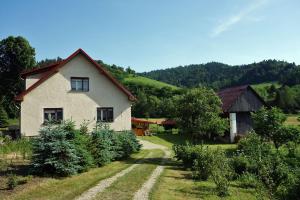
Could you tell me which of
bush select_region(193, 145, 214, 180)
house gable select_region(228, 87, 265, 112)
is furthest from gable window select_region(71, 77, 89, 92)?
house gable select_region(228, 87, 265, 112)

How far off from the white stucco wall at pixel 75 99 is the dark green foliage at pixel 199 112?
7.40 m

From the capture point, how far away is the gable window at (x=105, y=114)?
33.0 meters

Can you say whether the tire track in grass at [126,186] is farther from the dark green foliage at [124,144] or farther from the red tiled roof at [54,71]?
the red tiled roof at [54,71]

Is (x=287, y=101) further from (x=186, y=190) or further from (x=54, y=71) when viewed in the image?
(x=186, y=190)

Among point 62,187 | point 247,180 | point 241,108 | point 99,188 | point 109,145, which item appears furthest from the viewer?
point 241,108

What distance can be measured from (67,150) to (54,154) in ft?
2.13

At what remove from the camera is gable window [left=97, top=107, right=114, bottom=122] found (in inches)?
1299

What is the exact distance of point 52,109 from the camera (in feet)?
101

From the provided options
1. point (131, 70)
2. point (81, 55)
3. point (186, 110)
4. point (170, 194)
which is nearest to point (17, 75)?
point (81, 55)

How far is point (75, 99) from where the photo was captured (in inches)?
1250

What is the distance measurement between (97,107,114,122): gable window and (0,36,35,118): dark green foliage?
29244 millimetres

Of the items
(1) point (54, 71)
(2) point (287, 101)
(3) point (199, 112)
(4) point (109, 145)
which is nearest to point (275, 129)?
(3) point (199, 112)

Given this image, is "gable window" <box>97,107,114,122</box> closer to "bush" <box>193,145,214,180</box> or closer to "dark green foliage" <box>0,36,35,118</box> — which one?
"bush" <box>193,145,214,180</box>

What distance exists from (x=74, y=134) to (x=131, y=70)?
501 feet
